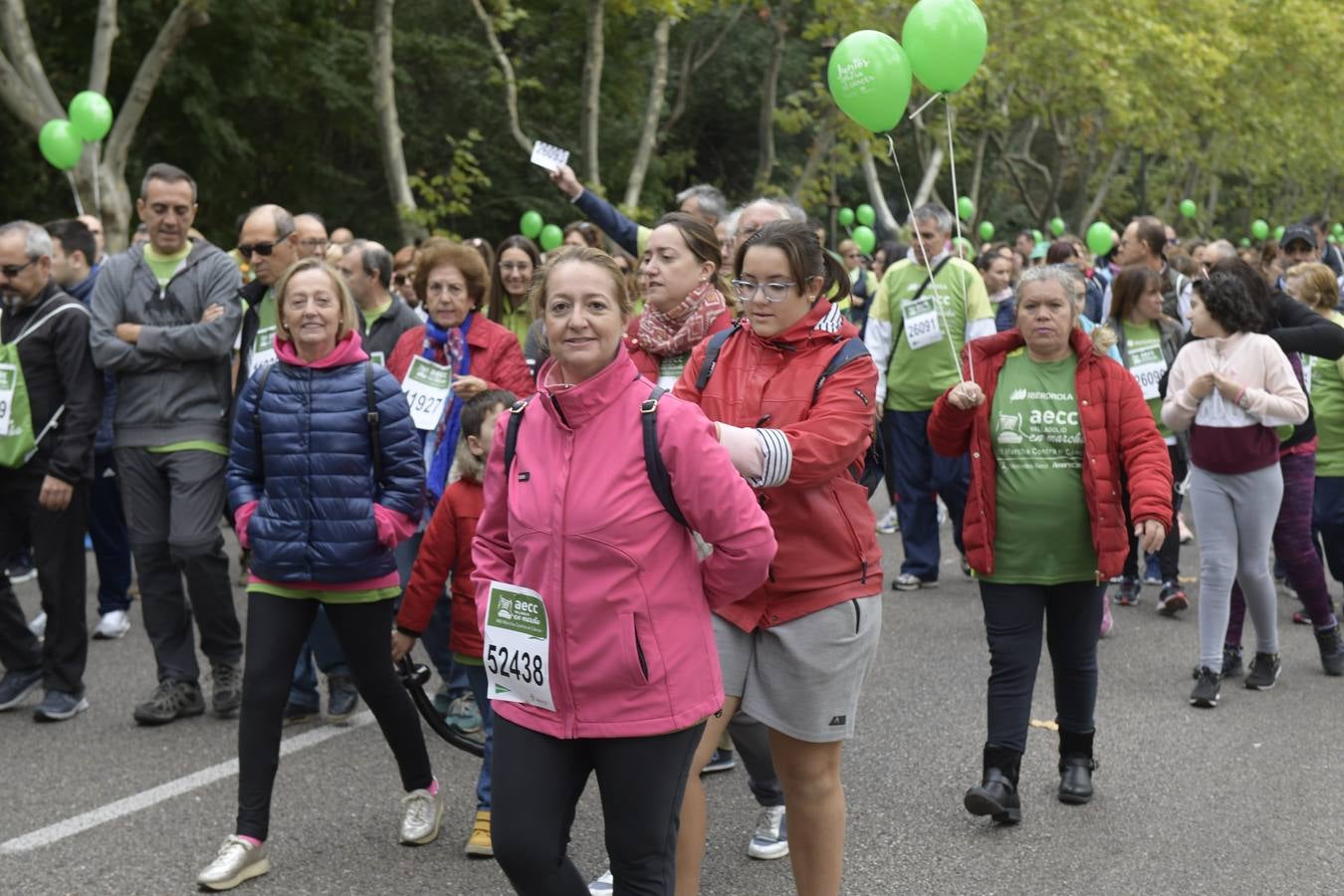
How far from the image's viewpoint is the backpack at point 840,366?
3964 millimetres

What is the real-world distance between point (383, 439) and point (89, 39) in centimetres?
2031

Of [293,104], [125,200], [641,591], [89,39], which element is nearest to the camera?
[641,591]

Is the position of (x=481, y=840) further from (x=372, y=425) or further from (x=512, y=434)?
(x=512, y=434)

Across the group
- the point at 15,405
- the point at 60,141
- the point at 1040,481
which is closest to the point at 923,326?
the point at 1040,481

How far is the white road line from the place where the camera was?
521 cm

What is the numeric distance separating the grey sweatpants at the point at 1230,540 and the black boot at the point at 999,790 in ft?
6.58

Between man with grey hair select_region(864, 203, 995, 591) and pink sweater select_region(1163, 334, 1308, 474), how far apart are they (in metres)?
2.13

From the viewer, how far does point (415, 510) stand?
5.16 m

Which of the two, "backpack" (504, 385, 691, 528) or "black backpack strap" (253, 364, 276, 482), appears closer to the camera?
"backpack" (504, 385, 691, 528)

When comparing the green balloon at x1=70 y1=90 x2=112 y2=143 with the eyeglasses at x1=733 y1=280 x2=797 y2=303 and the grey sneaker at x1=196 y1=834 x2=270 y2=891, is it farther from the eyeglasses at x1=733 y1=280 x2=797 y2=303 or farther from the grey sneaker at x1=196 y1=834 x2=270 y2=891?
the eyeglasses at x1=733 y1=280 x2=797 y2=303

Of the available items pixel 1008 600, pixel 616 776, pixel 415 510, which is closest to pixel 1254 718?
pixel 1008 600

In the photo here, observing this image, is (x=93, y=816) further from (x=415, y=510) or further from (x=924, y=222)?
(x=924, y=222)

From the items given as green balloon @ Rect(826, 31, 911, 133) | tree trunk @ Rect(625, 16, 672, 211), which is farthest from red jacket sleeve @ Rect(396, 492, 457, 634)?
tree trunk @ Rect(625, 16, 672, 211)

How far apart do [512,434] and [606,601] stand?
465mm
